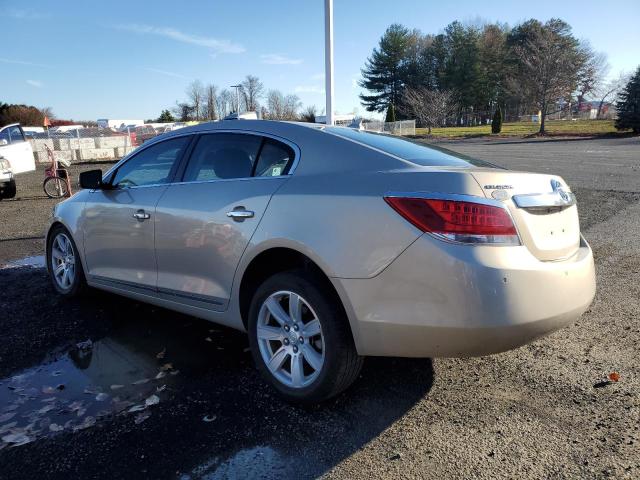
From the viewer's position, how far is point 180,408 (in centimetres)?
300

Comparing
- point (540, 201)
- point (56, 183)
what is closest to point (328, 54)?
point (540, 201)

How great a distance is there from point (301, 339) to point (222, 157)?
56.4 inches

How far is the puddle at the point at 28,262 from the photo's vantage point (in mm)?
6566

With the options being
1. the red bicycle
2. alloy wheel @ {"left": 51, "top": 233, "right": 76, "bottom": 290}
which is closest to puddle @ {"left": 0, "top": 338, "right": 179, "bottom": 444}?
alloy wheel @ {"left": 51, "top": 233, "right": 76, "bottom": 290}

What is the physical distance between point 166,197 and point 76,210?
1505 millimetres

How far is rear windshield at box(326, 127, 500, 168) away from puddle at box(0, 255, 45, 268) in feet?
16.2

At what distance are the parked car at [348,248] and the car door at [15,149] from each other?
38.3ft

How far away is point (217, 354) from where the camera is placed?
3760 millimetres

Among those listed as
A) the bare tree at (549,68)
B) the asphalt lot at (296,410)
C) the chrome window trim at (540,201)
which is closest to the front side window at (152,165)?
the asphalt lot at (296,410)

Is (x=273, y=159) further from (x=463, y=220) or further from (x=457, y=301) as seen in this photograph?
(x=457, y=301)

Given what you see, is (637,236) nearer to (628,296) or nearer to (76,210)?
(628,296)

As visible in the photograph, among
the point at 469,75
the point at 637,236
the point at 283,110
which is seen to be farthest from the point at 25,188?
the point at 469,75

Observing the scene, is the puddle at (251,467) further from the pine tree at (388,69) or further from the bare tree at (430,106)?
the pine tree at (388,69)

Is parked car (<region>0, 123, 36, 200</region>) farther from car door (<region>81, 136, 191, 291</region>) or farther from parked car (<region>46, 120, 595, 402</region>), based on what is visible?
parked car (<region>46, 120, 595, 402</region>)
